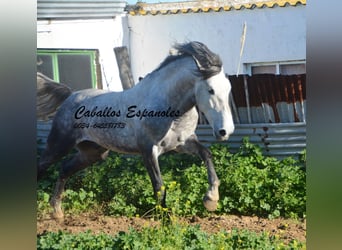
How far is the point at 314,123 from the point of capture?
581cm

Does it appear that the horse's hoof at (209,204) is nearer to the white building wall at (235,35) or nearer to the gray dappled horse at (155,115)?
the gray dappled horse at (155,115)

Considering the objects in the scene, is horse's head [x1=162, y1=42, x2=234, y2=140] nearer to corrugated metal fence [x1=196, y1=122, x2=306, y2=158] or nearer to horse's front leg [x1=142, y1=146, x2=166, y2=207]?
corrugated metal fence [x1=196, y1=122, x2=306, y2=158]

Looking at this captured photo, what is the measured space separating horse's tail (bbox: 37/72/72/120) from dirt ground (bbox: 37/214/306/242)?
0.84m

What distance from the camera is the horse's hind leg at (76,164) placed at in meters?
6.52

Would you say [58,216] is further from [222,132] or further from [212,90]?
[212,90]

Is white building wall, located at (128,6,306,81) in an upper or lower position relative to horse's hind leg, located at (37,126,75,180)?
upper

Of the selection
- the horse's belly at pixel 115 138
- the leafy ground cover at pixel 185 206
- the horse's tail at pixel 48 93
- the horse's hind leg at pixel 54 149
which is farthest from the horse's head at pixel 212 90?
the horse's hind leg at pixel 54 149

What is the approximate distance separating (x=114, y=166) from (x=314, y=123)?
162cm

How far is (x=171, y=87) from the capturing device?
247 inches

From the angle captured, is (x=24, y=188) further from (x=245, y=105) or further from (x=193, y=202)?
(x=245, y=105)

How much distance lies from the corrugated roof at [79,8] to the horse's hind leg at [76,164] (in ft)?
3.28

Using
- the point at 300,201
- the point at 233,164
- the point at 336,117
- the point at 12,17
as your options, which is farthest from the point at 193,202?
the point at 12,17

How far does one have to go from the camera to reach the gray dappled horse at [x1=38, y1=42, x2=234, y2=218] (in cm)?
610

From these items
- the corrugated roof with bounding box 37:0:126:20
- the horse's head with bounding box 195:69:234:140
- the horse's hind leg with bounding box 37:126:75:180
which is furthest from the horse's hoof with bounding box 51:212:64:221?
the corrugated roof with bounding box 37:0:126:20
